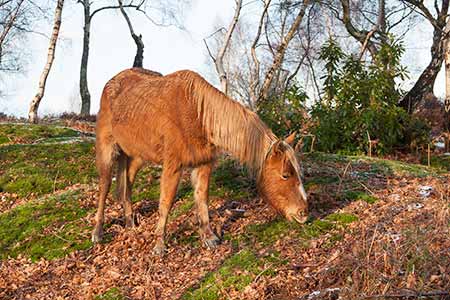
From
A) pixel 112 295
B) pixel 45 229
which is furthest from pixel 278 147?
pixel 45 229

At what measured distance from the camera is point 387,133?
33.7ft

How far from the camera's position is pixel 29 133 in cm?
1379

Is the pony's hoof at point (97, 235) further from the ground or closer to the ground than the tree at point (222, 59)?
closer to the ground

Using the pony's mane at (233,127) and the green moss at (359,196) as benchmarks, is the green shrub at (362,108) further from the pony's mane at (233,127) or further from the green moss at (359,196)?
the pony's mane at (233,127)

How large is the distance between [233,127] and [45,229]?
3281mm

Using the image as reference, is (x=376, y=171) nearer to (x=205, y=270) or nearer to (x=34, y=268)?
(x=205, y=270)

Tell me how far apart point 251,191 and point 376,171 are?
6.71 feet

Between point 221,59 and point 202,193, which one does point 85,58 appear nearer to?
point 221,59

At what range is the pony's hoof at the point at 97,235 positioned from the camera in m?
6.48

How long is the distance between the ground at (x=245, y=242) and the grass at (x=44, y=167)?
2.9 inches

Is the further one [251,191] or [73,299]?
[251,191]

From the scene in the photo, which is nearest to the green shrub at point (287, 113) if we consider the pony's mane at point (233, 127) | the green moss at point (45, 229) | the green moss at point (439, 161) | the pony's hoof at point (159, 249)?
the green moss at point (439, 161)

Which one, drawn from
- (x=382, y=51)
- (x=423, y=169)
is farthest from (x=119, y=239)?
(x=382, y=51)

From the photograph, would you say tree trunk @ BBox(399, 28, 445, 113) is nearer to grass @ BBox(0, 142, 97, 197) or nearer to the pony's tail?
the pony's tail
